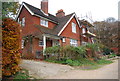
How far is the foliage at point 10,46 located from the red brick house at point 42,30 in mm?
8861

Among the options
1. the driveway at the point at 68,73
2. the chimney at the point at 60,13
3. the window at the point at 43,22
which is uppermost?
the chimney at the point at 60,13

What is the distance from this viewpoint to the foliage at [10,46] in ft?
16.5

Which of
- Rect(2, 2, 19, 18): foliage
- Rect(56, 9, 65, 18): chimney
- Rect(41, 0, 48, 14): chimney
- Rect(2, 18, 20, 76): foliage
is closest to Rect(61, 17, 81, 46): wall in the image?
Rect(56, 9, 65, 18): chimney

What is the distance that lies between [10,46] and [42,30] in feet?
34.3

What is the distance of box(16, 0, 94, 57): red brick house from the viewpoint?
16.3 metres

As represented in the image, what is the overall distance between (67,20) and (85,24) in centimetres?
874

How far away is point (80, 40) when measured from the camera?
23.4m

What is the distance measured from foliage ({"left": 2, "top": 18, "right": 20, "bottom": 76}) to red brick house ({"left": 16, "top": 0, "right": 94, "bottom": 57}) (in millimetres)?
8861

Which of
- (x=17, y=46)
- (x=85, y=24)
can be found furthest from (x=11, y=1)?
A: (x=85, y=24)

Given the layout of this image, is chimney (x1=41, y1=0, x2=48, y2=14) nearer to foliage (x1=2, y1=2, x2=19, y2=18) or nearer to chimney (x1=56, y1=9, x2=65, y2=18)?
chimney (x1=56, y1=9, x2=65, y2=18)

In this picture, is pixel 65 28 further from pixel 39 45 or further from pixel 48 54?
pixel 48 54

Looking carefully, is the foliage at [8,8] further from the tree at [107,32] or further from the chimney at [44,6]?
the tree at [107,32]

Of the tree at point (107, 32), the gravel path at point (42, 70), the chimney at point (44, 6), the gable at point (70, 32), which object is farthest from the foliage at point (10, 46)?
the tree at point (107, 32)

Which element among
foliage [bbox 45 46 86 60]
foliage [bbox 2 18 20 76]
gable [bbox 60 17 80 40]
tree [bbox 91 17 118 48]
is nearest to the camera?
foliage [bbox 2 18 20 76]
